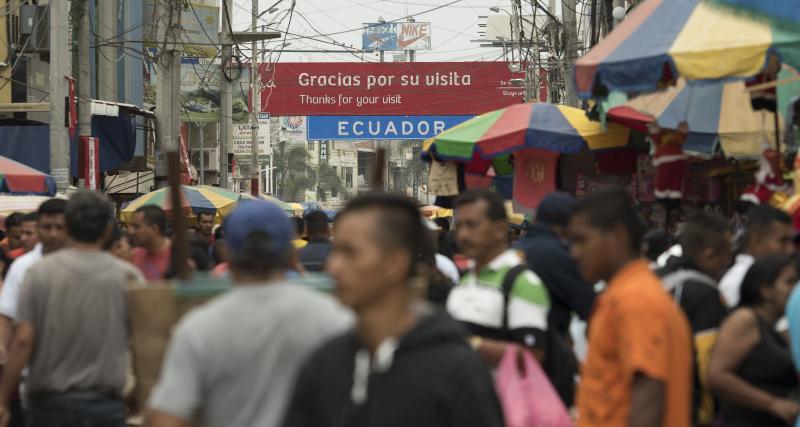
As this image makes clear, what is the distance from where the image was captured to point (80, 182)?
2180 cm

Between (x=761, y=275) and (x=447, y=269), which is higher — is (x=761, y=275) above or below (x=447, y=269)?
above

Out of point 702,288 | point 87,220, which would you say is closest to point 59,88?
point 87,220

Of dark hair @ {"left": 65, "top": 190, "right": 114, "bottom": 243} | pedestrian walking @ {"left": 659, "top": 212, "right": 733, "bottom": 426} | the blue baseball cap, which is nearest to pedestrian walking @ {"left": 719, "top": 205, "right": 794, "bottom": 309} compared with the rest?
pedestrian walking @ {"left": 659, "top": 212, "right": 733, "bottom": 426}

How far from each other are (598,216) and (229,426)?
1443 mm

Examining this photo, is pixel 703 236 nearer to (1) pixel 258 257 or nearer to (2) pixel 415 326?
(1) pixel 258 257

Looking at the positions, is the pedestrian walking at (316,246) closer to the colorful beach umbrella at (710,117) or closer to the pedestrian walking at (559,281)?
the colorful beach umbrella at (710,117)

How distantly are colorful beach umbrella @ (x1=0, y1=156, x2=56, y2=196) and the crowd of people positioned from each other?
736 cm

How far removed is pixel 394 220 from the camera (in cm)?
358

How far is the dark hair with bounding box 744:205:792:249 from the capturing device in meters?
7.04

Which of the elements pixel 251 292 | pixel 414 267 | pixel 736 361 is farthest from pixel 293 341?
pixel 736 361

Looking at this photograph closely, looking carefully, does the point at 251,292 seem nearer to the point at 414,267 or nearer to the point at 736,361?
the point at 414,267

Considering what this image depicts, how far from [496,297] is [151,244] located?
12.7 feet

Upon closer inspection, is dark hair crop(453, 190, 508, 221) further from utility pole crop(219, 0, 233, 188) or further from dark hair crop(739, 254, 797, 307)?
utility pole crop(219, 0, 233, 188)

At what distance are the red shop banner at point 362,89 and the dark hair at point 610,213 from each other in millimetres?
43718
